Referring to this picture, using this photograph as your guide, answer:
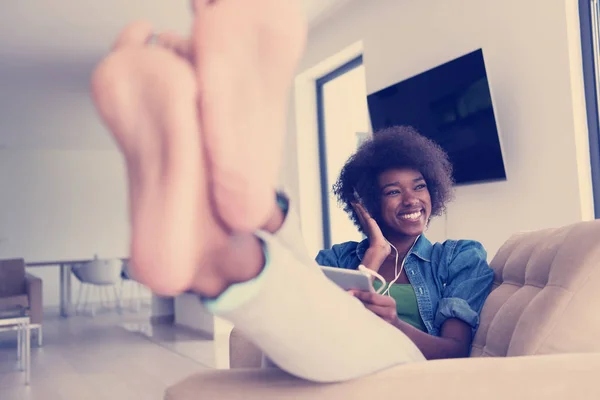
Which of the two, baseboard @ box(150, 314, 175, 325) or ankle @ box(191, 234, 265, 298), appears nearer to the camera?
ankle @ box(191, 234, 265, 298)

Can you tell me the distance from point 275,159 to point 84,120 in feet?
25.5

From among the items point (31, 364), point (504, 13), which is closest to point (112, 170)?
point (31, 364)

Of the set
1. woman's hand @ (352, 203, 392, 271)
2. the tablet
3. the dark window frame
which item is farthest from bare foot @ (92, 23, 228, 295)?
the dark window frame

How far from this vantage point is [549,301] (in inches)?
42.4

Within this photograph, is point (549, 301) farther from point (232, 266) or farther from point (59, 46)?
point (59, 46)

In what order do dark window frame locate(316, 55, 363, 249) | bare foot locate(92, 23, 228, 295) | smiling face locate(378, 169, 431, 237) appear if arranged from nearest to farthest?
bare foot locate(92, 23, 228, 295) → smiling face locate(378, 169, 431, 237) → dark window frame locate(316, 55, 363, 249)

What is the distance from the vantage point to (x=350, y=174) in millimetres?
1964

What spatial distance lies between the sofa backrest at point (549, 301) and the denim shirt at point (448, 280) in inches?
1.9

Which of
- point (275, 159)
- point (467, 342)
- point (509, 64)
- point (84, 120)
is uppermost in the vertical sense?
point (84, 120)

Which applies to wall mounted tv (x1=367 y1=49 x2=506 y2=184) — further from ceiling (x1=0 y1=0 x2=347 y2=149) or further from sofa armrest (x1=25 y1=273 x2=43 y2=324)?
sofa armrest (x1=25 y1=273 x2=43 y2=324)

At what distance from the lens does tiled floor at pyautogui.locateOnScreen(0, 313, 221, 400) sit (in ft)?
11.0

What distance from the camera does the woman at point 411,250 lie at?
1.35 meters

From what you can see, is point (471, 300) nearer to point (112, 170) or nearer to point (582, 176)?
point (582, 176)

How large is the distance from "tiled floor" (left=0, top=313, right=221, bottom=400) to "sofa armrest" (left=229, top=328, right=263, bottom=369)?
167cm
